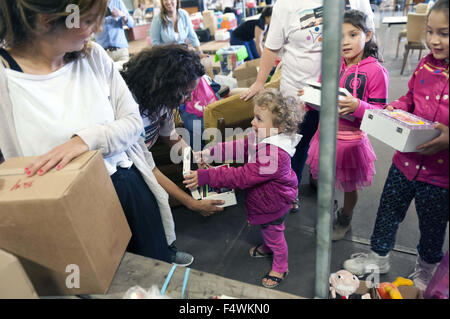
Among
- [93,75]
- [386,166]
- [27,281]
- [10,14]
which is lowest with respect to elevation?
[27,281]

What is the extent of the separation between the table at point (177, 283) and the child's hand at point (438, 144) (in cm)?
Result: 47

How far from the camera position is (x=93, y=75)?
99 cm

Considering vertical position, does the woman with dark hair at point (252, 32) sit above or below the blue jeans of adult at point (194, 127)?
above

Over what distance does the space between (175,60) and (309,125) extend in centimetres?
91

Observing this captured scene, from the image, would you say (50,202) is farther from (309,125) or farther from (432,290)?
(309,125)

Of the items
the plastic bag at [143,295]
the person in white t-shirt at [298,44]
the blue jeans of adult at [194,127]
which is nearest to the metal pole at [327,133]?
the plastic bag at [143,295]

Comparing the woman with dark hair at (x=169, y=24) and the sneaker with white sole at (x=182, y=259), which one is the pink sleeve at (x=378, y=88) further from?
the woman with dark hair at (x=169, y=24)

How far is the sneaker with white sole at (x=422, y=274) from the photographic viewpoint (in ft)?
2.05

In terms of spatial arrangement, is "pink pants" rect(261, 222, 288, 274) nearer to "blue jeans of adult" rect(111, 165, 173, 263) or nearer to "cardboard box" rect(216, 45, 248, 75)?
"blue jeans of adult" rect(111, 165, 173, 263)

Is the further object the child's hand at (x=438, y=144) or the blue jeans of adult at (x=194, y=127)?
the blue jeans of adult at (x=194, y=127)

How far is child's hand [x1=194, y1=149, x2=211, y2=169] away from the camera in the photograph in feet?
6.02

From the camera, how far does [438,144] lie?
1.74ft
